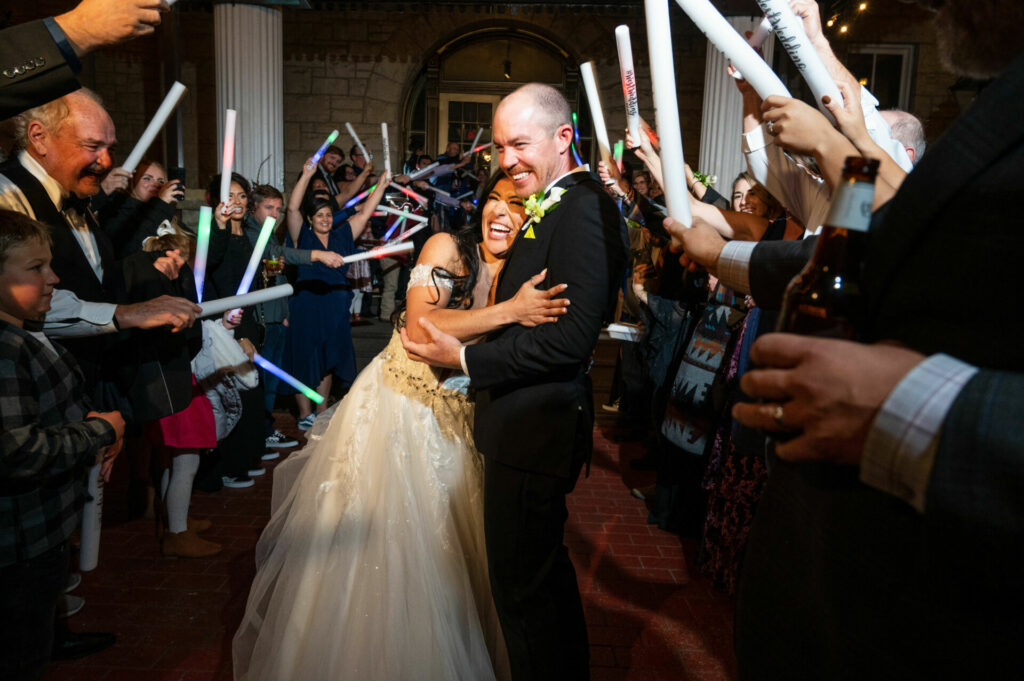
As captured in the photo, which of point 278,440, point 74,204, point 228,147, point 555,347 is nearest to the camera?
point 555,347

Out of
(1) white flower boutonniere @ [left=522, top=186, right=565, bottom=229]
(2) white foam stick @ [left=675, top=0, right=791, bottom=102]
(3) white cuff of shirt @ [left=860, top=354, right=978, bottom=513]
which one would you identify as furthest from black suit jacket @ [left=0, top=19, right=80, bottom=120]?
(3) white cuff of shirt @ [left=860, top=354, right=978, bottom=513]

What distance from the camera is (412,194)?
8.59 metres

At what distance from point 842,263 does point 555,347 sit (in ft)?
3.72

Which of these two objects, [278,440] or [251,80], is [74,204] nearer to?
[278,440]

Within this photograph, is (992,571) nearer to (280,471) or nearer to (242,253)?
(280,471)

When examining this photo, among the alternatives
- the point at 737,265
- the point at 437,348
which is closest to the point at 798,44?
the point at 737,265

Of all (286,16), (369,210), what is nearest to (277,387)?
(369,210)

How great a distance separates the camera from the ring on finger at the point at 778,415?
0.78 m

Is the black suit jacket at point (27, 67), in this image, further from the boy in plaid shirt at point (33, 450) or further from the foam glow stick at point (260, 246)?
the foam glow stick at point (260, 246)

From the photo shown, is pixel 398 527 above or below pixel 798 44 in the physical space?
below

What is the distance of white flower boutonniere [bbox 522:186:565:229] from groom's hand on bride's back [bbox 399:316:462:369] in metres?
0.45

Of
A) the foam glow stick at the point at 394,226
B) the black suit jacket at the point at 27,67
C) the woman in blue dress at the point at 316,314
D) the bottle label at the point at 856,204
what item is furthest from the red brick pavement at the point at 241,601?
the foam glow stick at the point at 394,226

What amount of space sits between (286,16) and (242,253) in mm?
8568

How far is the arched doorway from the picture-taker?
478 inches
